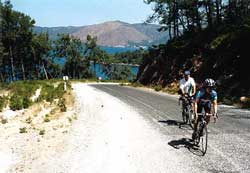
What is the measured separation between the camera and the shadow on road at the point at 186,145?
10675mm

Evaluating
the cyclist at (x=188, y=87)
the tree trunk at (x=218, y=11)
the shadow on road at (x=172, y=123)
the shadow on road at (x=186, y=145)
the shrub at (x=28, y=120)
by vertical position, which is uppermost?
the tree trunk at (x=218, y=11)

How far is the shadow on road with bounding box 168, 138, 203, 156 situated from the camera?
10.7m

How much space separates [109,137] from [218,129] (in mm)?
4129

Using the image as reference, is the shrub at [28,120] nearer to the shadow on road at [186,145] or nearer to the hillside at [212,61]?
the shadow on road at [186,145]

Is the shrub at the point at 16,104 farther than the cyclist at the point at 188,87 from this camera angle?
Yes

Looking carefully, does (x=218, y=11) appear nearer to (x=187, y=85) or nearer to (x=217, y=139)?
(x=187, y=85)

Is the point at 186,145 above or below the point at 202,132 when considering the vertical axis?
below

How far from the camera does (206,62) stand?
33.6m

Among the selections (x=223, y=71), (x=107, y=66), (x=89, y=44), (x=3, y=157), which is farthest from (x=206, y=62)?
(x=107, y=66)

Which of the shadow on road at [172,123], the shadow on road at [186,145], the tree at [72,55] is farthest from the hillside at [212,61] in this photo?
the tree at [72,55]

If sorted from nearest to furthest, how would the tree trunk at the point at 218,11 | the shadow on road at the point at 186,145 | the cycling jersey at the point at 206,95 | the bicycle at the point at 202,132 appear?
the cycling jersey at the point at 206,95 → the bicycle at the point at 202,132 → the shadow on road at the point at 186,145 → the tree trunk at the point at 218,11

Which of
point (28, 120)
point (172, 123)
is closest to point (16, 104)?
point (28, 120)

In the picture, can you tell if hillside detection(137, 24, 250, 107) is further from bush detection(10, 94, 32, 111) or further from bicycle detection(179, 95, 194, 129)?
bush detection(10, 94, 32, 111)

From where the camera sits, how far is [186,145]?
1145cm
